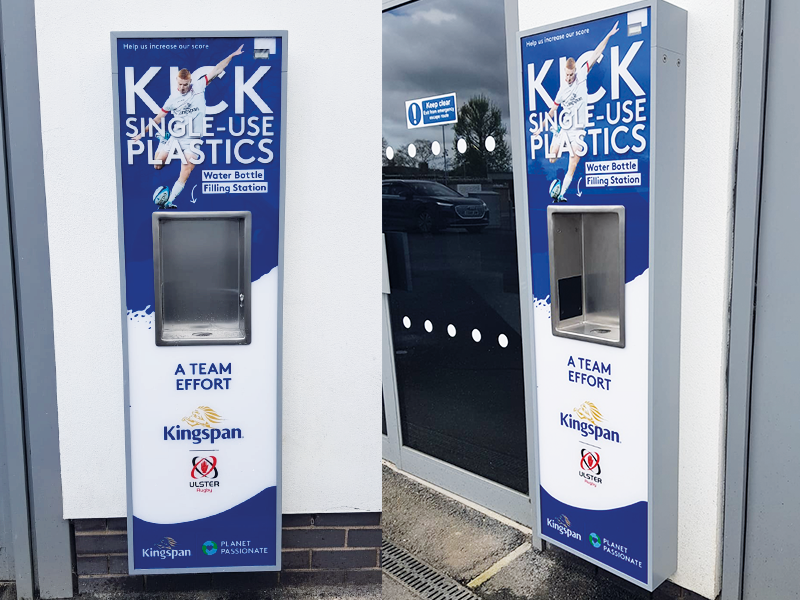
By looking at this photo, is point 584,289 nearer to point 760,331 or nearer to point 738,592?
point 760,331

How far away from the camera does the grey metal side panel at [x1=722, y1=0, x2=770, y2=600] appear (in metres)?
2.19

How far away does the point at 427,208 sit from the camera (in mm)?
3510

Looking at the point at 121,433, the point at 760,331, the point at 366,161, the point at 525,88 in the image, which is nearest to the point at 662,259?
the point at 760,331

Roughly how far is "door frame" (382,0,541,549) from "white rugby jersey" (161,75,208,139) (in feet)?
3.69

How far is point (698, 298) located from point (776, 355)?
29cm

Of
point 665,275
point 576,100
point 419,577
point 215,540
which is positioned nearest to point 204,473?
point 215,540

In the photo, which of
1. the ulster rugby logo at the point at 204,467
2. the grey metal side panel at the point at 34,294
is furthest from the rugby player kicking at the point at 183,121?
the ulster rugby logo at the point at 204,467

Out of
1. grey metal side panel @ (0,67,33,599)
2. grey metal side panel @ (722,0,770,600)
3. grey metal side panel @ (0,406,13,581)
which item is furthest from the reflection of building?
grey metal side panel @ (0,406,13,581)

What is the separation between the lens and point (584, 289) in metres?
2.76

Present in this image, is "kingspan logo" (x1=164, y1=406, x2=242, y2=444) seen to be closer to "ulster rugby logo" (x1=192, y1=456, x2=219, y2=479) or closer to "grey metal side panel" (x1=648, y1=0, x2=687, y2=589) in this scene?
"ulster rugby logo" (x1=192, y1=456, x2=219, y2=479)

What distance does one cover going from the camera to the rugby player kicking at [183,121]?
7.76 feet

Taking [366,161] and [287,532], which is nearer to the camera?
[366,161]

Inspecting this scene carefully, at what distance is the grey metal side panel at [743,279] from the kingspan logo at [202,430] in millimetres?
1665

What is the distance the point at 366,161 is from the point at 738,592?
6.41 ft
